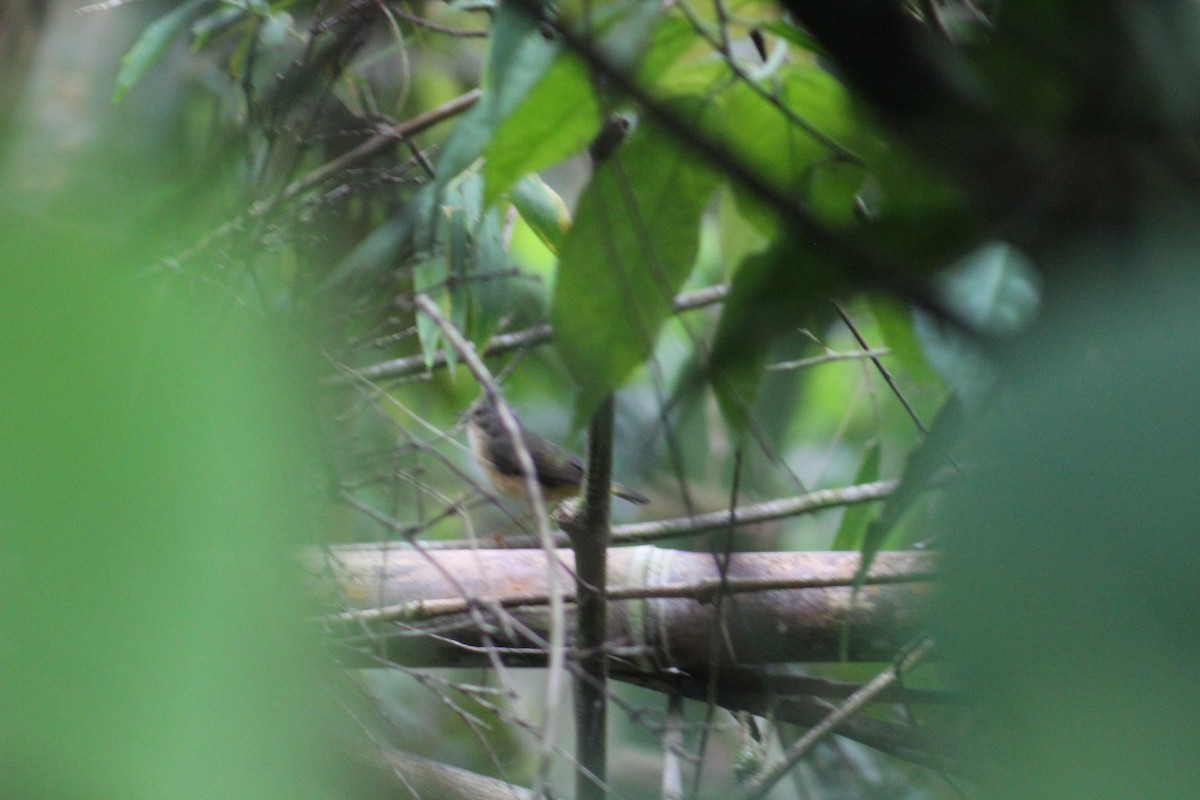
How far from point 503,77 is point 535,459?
234cm

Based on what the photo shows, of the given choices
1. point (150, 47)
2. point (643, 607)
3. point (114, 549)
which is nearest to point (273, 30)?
point (150, 47)

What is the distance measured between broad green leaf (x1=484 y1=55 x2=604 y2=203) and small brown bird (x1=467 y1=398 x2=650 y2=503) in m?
2.26

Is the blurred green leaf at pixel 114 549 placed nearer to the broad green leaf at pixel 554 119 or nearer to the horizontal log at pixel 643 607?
the broad green leaf at pixel 554 119

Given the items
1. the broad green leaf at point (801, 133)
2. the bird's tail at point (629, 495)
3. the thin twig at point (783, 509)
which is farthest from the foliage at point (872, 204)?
the bird's tail at point (629, 495)

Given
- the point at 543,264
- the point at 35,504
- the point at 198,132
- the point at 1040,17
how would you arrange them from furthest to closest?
the point at 543,264 → the point at 198,132 → the point at 1040,17 → the point at 35,504

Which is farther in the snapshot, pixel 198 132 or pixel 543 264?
pixel 543 264

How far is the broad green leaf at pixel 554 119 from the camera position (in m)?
0.53

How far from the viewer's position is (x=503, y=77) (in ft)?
1.58

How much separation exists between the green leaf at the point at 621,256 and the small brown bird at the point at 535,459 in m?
2.24

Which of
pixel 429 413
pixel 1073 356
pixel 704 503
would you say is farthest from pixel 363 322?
pixel 1073 356

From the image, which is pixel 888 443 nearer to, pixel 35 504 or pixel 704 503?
pixel 704 503

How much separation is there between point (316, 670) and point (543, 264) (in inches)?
72.5

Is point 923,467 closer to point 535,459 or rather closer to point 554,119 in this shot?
point 554,119

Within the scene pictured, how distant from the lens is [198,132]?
142cm
